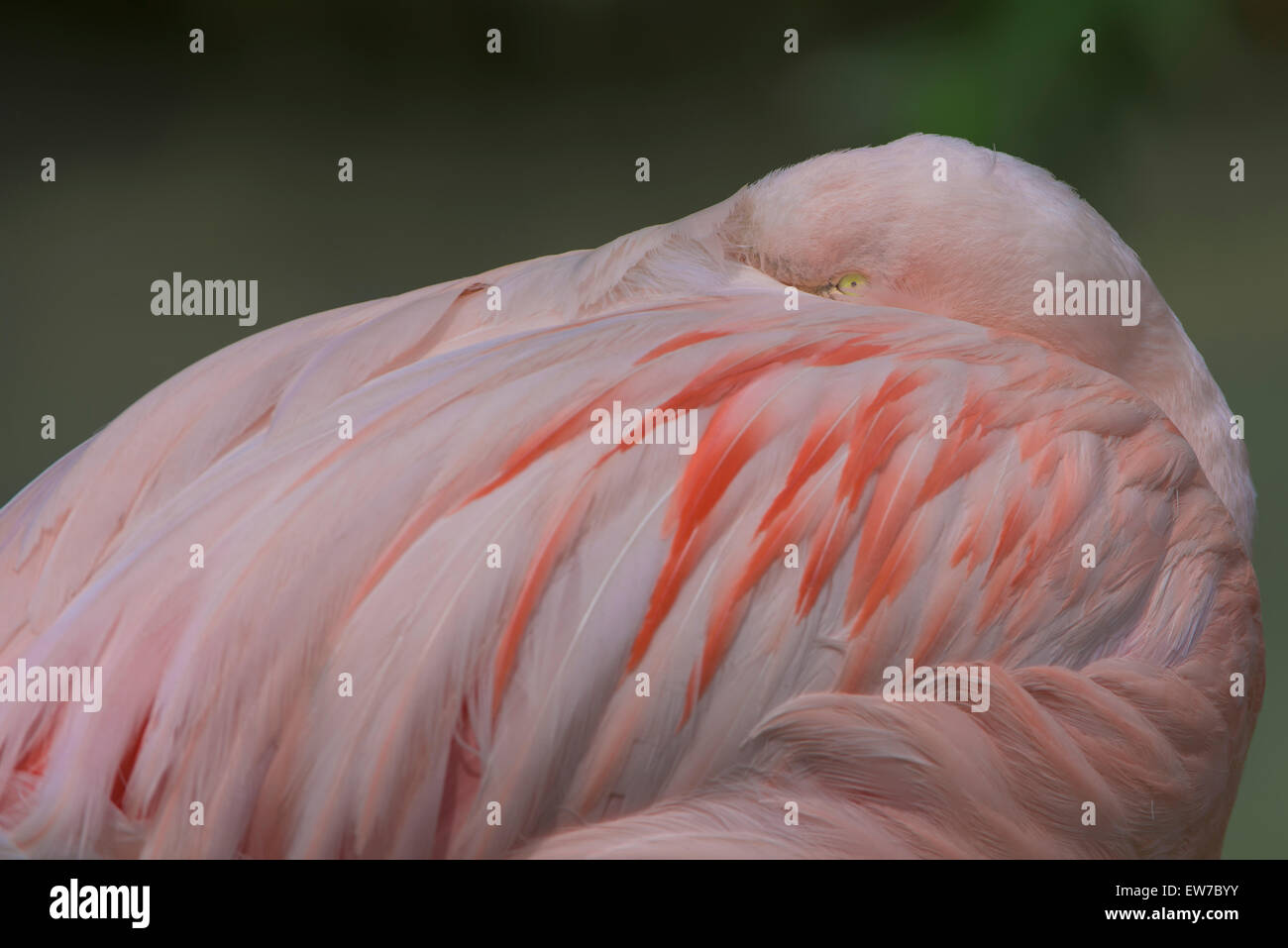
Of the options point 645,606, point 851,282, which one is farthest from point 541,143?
point 645,606

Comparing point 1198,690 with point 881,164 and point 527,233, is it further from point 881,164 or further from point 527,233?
point 527,233

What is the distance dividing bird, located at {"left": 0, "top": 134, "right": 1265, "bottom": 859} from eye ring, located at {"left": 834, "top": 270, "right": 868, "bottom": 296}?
0.18 metres

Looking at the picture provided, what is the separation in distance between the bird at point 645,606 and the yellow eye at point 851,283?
Answer: 0.18 m

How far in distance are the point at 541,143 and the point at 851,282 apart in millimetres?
798

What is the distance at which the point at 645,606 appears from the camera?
774 millimetres

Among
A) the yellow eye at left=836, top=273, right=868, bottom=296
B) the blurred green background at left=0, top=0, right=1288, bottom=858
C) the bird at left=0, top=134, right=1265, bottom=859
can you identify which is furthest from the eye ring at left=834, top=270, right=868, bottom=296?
the blurred green background at left=0, top=0, right=1288, bottom=858

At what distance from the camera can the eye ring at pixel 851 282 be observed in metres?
1.15

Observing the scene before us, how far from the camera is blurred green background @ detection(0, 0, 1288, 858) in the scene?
173 centimetres

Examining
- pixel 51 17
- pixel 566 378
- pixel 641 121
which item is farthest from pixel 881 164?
pixel 51 17

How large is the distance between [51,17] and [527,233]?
72 cm

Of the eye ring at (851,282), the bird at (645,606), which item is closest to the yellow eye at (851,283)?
the eye ring at (851,282)

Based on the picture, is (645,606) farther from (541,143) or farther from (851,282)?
(541,143)

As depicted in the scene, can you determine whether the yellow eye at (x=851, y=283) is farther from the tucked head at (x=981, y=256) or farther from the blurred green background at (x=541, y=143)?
the blurred green background at (x=541, y=143)

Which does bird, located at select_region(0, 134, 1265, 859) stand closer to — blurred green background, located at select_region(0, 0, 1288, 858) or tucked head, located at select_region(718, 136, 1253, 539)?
tucked head, located at select_region(718, 136, 1253, 539)
